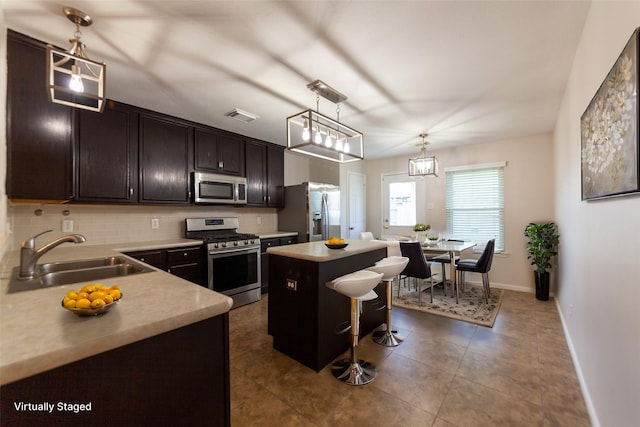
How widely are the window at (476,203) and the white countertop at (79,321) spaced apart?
4.93 meters

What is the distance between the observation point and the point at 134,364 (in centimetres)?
85

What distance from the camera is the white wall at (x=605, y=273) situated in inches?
43.9

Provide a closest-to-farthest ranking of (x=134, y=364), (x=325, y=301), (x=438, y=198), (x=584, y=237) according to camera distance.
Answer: (x=134, y=364) < (x=584, y=237) < (x=325, y=301) < (x=438, y=198)

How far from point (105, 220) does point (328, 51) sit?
10.2ft

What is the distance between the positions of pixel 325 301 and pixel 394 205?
4.08 meters

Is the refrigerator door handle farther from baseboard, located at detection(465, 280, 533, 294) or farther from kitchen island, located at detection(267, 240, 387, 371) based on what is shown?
baseboard, located at detection(465, 280, 533, 294)

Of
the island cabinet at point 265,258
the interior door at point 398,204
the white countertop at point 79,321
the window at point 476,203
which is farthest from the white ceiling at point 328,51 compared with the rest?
the interior door at point 398,204

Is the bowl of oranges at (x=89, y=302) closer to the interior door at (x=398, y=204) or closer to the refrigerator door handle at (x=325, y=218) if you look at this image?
the refrigerator door handle at (x=325, y=218)

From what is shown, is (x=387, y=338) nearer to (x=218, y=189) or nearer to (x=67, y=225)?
(x=218, y=189)

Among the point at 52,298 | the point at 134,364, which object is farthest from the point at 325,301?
the point at 52,298

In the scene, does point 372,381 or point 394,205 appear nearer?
point 372,381

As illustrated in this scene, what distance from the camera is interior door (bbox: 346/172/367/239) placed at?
18.6ft

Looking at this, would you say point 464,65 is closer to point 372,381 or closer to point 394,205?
point 372,381

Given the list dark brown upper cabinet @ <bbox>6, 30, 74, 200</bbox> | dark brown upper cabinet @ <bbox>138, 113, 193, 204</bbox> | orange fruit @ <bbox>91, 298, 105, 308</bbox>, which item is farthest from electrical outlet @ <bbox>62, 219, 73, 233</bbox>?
orange fruit @ <bbox>91, 298, 105, 308</bbox>
